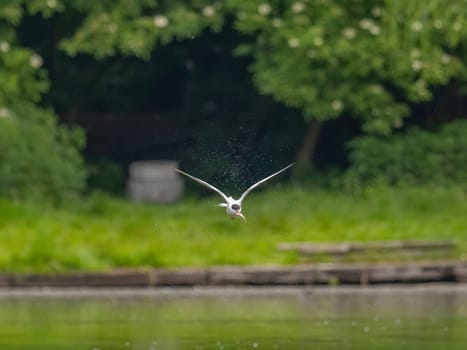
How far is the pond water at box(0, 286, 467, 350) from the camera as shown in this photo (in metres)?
16.9

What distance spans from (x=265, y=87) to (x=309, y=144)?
2.15 meters

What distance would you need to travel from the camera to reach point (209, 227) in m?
25.5

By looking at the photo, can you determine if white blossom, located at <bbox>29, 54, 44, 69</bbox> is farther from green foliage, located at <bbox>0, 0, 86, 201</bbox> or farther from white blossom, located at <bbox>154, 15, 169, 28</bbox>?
white blossom, located at <bbox>154, 15, 169, 28</bbox>

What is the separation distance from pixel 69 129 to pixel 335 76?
5110 millimetres

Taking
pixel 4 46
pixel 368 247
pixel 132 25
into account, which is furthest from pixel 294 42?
pixel 368 247

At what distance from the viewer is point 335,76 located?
96.0 feet

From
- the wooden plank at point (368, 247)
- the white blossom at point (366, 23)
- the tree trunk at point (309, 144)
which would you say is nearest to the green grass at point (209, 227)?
the wooden plank at point (368, 247)

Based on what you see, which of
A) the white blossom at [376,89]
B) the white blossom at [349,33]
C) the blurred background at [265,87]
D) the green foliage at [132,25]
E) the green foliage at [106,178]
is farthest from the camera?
the green foliage at [106,178]

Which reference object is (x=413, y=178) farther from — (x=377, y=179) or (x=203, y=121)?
(x=203, y=121)

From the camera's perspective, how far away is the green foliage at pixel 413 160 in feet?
95.4

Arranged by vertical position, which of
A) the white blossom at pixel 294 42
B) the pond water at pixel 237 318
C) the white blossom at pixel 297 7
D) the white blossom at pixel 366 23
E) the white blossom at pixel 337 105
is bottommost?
the pond water at pixel 237 318

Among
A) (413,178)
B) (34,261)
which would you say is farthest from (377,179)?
(34,261)

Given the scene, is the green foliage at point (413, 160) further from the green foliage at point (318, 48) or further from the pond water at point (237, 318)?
the pond water at point (237, 318)

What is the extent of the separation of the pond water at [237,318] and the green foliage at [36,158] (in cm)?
589
